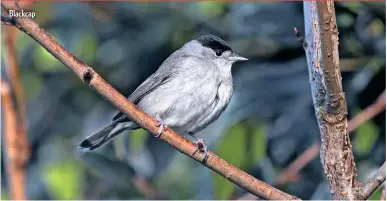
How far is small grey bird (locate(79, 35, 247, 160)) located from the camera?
271cm

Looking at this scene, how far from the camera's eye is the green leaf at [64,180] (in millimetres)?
3252

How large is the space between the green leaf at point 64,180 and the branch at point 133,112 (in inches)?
62.6

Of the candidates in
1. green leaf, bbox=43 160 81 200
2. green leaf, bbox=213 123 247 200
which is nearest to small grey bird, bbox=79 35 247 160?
green leaf, bbox=213 123 247 200

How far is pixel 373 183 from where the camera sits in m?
1.64

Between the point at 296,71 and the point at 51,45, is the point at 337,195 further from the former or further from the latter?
the point at 296,71

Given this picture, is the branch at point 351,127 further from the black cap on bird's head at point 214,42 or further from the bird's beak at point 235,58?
the black cap on bird's head at point 214,42

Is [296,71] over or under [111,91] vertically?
over

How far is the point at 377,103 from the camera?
2562mm

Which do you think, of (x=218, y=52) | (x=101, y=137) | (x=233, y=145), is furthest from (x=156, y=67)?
(x=233, y=145)

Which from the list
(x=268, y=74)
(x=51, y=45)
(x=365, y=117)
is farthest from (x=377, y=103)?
(x=51, y=45)

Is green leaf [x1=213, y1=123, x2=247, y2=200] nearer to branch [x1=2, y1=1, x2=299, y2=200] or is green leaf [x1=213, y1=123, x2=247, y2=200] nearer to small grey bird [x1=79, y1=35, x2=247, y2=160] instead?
small grey bird [x1=79, y1=35, x2=247, y2=160]

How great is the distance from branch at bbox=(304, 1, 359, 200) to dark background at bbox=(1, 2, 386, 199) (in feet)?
3.00

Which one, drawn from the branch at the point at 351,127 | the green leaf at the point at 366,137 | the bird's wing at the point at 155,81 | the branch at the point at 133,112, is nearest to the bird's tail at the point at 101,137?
the bird's wing at the point at 155,81

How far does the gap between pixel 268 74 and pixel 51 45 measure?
147 cm
